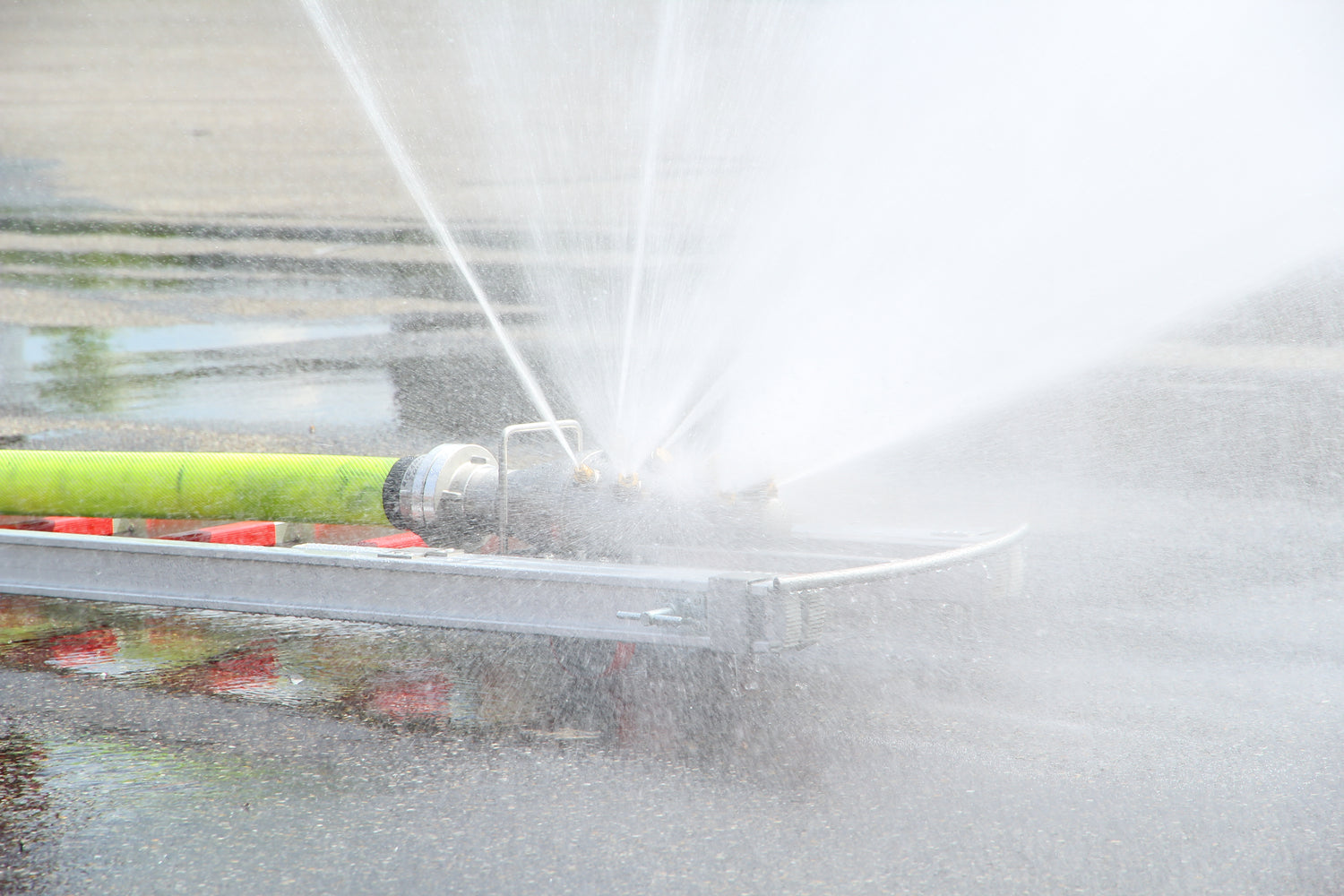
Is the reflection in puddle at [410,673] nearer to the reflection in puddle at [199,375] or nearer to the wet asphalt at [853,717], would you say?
the wet asphalt at [853,717]

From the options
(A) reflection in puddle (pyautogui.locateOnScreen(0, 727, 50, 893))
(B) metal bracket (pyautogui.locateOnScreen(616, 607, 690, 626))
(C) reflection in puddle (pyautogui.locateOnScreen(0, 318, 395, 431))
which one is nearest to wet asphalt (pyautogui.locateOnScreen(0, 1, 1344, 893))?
(A) reflection in puddle (pyautogui.locateOnScreen(0, 727, 50, 893))

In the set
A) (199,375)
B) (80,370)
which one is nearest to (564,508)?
(199,375)

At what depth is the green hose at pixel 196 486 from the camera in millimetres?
4137

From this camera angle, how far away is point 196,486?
431cm

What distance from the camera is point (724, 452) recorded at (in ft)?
12.5

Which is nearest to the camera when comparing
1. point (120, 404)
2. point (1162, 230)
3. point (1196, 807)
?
point (1196, 807)

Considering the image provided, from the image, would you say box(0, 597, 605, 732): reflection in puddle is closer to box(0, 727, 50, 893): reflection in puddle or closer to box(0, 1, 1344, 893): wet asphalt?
box(0, 1, 1344, 893): wet asphalt

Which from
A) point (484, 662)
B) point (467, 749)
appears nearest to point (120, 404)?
point (484, 662)

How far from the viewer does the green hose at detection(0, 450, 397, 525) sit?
414cm

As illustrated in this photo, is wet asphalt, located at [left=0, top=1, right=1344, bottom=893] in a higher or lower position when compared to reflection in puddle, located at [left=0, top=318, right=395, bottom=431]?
lower

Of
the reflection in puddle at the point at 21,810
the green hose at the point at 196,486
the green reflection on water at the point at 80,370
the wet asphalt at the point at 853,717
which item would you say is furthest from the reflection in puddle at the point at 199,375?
the reflection in puddle at the point at 21,810

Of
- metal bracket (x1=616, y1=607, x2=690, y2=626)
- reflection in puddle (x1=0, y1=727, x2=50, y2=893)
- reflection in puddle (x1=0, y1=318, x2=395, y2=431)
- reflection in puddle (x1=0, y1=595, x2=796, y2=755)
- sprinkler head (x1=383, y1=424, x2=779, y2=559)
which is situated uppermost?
reflection in puddle (x1=0, y1=318, x2=395, y2=431)

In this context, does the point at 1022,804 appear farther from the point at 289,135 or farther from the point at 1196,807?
the point at 289,135

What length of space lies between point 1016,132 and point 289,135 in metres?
8.00
